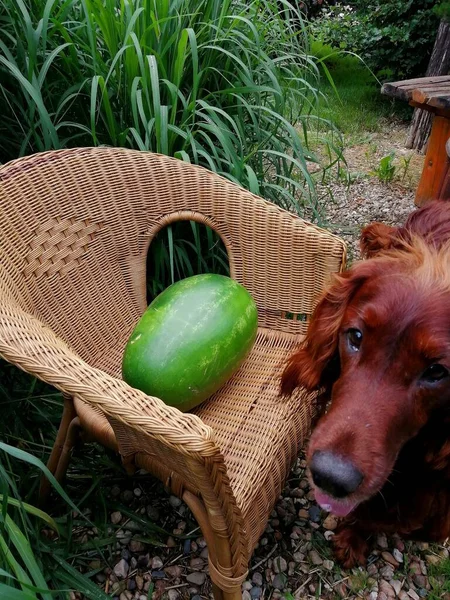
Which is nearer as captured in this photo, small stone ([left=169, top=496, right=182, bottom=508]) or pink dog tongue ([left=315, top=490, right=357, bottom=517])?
pink dog tongue ([left=315, top=490, right=357, bottom=517])

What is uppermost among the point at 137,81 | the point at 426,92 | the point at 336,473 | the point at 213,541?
the point at 137,81

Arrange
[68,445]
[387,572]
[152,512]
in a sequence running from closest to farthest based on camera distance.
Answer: [68,445] < [387,572] < [152,512]

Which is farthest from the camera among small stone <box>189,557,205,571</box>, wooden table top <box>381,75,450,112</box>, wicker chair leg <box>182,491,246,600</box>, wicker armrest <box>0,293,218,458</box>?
wooden table top <box>381,75,450,112</box>

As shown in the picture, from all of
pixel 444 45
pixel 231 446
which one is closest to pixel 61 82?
pixel 231 446

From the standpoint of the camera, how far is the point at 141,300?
1970 mm

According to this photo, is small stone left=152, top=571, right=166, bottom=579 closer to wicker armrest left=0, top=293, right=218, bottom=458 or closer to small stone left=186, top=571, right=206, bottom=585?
small stone left=186, top=571, right=206, bottom=585

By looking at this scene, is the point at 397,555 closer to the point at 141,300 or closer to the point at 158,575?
the point at 158,575

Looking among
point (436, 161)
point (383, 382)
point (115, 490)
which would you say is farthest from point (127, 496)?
point (436, 161)

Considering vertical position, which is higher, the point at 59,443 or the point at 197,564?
the point at 59,443

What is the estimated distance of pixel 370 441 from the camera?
113 cm

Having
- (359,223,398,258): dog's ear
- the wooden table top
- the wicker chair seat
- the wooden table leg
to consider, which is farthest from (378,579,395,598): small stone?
the wooden table top

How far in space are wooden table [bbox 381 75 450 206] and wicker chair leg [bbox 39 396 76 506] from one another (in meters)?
3.14

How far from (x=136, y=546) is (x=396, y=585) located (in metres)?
0.90

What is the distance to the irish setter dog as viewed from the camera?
1138 mm
